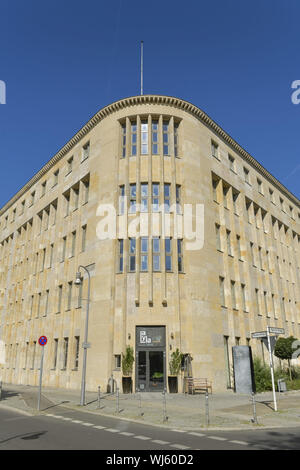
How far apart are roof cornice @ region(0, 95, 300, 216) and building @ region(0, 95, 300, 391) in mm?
117

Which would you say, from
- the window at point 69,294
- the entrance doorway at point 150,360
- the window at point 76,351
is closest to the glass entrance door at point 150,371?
the entrance doorway at point 150,360

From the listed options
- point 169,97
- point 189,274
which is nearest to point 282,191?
point 169,97

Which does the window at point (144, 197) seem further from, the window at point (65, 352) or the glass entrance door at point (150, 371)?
the window at point (65, 352)

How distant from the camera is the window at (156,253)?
25203 mm

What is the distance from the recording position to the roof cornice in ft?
96.6

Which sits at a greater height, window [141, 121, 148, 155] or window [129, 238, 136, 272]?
window [141, 121, 148, 155]

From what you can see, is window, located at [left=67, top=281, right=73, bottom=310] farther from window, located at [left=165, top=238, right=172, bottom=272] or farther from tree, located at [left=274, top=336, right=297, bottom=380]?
tree, located at [left=274, top=336, right=297, bottom=380]

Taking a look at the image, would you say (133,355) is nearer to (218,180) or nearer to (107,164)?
(107,164)

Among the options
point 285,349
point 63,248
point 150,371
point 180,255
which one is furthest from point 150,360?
point 63,248

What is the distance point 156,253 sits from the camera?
2547cm

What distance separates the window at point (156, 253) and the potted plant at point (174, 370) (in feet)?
18.8

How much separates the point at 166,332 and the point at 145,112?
56.3 ft

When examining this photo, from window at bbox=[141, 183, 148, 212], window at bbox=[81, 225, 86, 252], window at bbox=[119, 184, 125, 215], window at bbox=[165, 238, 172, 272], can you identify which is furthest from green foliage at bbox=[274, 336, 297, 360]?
window at bbox=[81, 225, 86, 252]

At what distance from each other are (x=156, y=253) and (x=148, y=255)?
627 millimetres
